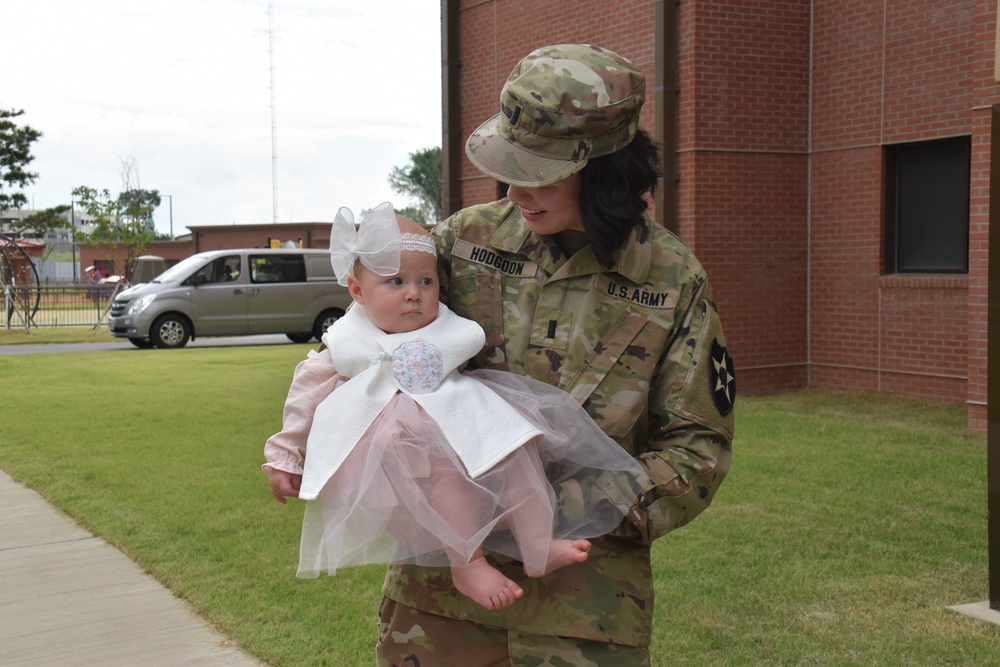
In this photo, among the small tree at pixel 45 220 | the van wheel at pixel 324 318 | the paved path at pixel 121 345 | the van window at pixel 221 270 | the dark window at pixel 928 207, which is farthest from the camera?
the small tree at pixel 45 220

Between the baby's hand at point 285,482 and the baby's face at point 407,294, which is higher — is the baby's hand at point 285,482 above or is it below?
below

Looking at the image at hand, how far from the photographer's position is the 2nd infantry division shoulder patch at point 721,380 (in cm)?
217

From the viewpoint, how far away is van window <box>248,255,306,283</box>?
21.1 m

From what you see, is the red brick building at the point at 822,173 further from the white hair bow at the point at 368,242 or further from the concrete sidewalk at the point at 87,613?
the white hair bow at the point at 368,242

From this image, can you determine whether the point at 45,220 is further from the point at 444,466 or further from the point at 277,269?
the point at 444,466

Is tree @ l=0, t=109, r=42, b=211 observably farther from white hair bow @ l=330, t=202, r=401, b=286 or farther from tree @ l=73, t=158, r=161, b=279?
white hair bow @ l=330, t=202, r=401, b=286

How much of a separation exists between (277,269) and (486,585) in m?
19.7

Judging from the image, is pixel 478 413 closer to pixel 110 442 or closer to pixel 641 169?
pixel 641 169

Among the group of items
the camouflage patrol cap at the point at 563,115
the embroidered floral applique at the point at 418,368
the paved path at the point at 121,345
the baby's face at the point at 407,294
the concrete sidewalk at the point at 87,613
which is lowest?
the paved path at the point at 121,345

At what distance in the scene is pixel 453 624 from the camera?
229 cm

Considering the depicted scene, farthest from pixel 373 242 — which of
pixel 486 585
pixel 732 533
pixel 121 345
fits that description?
pixel 121 345

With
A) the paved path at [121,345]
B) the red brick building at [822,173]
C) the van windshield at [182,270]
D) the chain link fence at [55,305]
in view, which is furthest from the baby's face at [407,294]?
the chain link fence at [55,305]

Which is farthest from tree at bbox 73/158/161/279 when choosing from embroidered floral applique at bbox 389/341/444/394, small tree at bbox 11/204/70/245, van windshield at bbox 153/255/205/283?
embroidered floral applique at bbox 389/341/444/394

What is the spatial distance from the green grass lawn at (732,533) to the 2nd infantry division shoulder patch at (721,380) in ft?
8.40
